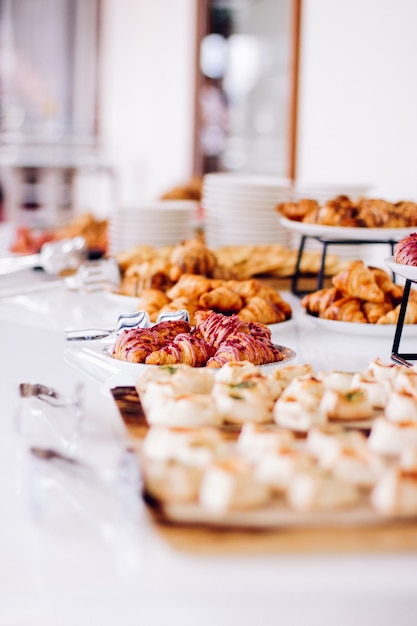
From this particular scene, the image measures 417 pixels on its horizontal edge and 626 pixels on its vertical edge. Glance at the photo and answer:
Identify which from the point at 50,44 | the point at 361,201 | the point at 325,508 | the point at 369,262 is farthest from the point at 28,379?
the point at 50,44

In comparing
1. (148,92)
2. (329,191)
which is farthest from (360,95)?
(148,92)

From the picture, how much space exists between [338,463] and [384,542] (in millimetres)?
93

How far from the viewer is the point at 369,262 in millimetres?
2793

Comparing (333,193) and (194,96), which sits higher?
(194,96)

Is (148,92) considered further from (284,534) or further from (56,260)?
(284,534)

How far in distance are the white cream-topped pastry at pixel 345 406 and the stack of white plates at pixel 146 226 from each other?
1.46 meters

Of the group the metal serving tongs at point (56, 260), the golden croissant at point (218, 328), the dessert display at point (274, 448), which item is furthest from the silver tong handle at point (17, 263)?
the dessert display at point (274, 448)

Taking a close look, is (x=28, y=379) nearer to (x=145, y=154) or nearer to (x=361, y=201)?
(x=361, y=201)

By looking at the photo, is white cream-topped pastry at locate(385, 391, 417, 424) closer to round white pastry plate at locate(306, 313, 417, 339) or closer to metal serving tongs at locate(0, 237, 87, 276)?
round white pastry plate at locate(306, 313, 417, 339)

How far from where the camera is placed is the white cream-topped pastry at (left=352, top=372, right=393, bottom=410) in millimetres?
1071

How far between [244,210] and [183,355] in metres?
1.21

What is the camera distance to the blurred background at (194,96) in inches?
110

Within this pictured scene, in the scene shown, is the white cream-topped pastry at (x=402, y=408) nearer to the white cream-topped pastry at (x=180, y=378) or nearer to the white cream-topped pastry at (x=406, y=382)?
the white cream-topped pastry at (x=406, y=382)

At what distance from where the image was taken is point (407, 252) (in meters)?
1.42
